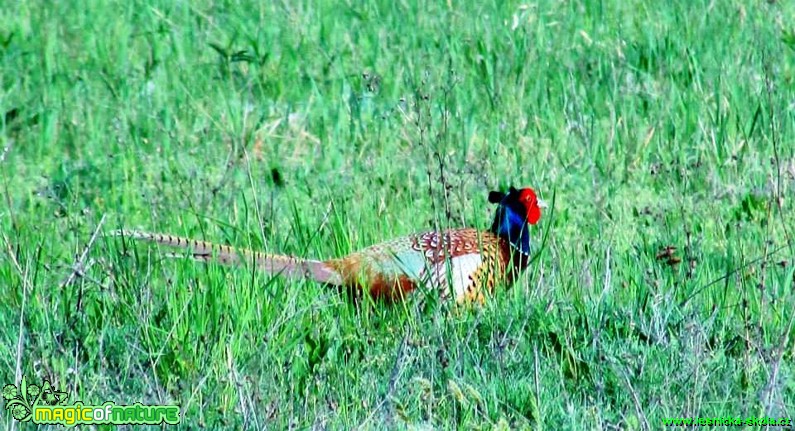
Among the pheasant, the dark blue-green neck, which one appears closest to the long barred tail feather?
the pheasant

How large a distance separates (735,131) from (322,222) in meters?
2.13

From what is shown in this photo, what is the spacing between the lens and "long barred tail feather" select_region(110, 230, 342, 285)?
4477 mm

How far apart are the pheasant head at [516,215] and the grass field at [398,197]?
83 mm

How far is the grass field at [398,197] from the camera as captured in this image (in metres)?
3.62

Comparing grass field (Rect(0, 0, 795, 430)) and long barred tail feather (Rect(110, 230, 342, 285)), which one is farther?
long barred tail feather (Rect(110, 230, 342, 285))

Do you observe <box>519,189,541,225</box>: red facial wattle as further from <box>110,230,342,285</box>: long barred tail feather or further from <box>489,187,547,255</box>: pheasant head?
<box>110,230,342,285</box>: long barred tail feather

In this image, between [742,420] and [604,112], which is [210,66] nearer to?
[604,112]

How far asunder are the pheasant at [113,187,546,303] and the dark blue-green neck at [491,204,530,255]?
6cm

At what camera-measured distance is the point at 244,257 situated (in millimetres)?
4449

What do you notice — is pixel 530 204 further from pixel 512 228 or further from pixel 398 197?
pixel 398 197

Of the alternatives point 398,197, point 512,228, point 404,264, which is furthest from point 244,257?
point 398,197

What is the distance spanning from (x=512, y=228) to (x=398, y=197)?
80 centimetres

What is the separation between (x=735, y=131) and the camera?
6.06m

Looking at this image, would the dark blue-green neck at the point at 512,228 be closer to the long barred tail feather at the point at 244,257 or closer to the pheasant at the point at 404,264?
the pheasant at the point at 404,264
